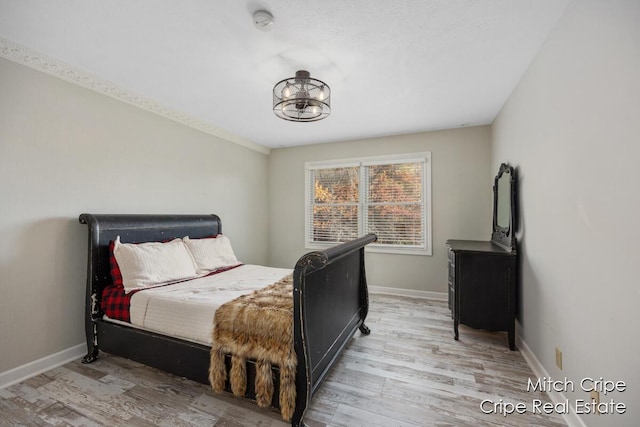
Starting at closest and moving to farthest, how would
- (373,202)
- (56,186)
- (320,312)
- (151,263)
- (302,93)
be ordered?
(320,312) → (302,93) → (56,186) → (151,263) → (373,202)

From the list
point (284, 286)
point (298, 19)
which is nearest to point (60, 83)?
point (298, 19)

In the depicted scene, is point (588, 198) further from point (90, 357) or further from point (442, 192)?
point (90, 357)

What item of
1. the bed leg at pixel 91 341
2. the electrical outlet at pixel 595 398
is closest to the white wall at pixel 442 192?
the electrical outlet at pixel 595 398

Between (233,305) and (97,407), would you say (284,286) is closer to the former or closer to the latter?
(233,305)

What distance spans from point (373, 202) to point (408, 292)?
4.91 ft

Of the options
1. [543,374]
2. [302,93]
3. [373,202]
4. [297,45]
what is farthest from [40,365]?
[373,202]

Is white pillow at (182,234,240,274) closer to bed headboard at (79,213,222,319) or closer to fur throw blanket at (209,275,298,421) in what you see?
bed headboard at (79,213,222,319)

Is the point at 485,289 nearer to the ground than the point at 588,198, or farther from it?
nearer to the ground

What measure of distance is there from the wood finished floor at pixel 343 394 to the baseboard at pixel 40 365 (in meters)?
0.06

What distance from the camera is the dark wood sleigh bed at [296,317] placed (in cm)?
153

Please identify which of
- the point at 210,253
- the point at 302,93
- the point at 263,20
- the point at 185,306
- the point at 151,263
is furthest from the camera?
the point at 210,253

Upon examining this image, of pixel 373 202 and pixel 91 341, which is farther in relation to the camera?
pixel 373 202

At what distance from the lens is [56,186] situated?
88.2 inches

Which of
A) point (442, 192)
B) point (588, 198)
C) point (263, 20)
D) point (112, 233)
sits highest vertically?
point (263, 20)
